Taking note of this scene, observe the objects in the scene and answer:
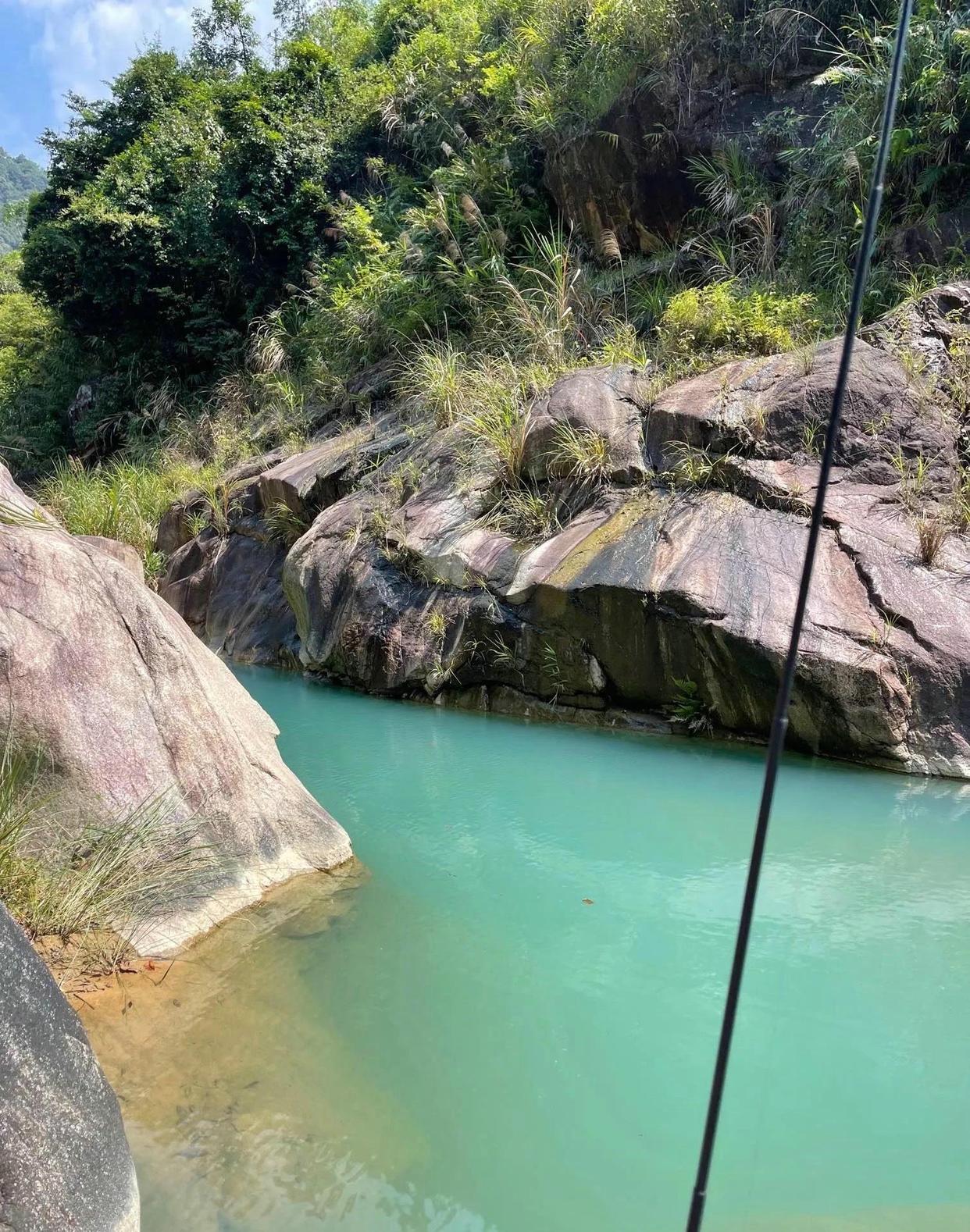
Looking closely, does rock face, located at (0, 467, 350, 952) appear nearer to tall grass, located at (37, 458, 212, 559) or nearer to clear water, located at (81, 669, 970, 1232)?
clear water, located at (81, 669, 970, 1232)

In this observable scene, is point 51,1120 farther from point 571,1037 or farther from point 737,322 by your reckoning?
point 737,322

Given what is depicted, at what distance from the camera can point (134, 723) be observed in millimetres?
3309

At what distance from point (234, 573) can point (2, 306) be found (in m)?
14.4

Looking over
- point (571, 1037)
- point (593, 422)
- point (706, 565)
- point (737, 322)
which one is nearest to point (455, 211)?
point (737, 322)

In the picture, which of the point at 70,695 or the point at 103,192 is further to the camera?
the point at 103,192

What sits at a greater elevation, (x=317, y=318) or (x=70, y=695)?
(x=317, y=318)

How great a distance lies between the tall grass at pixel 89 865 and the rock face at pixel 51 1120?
91 centimetres

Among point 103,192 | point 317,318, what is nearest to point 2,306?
point 103,192

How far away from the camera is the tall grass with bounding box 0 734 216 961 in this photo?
2703 mm

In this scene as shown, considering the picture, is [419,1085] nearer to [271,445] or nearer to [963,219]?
[963,219]

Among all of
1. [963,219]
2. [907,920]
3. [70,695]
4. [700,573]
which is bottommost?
[907,920]

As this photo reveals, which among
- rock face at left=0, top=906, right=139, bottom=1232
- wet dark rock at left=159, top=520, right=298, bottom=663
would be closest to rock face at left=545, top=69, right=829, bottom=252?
wet dark rock at left=159, top=520, right=298, bottom=663

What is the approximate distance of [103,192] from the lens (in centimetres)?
1395

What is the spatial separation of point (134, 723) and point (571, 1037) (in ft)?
5.97
